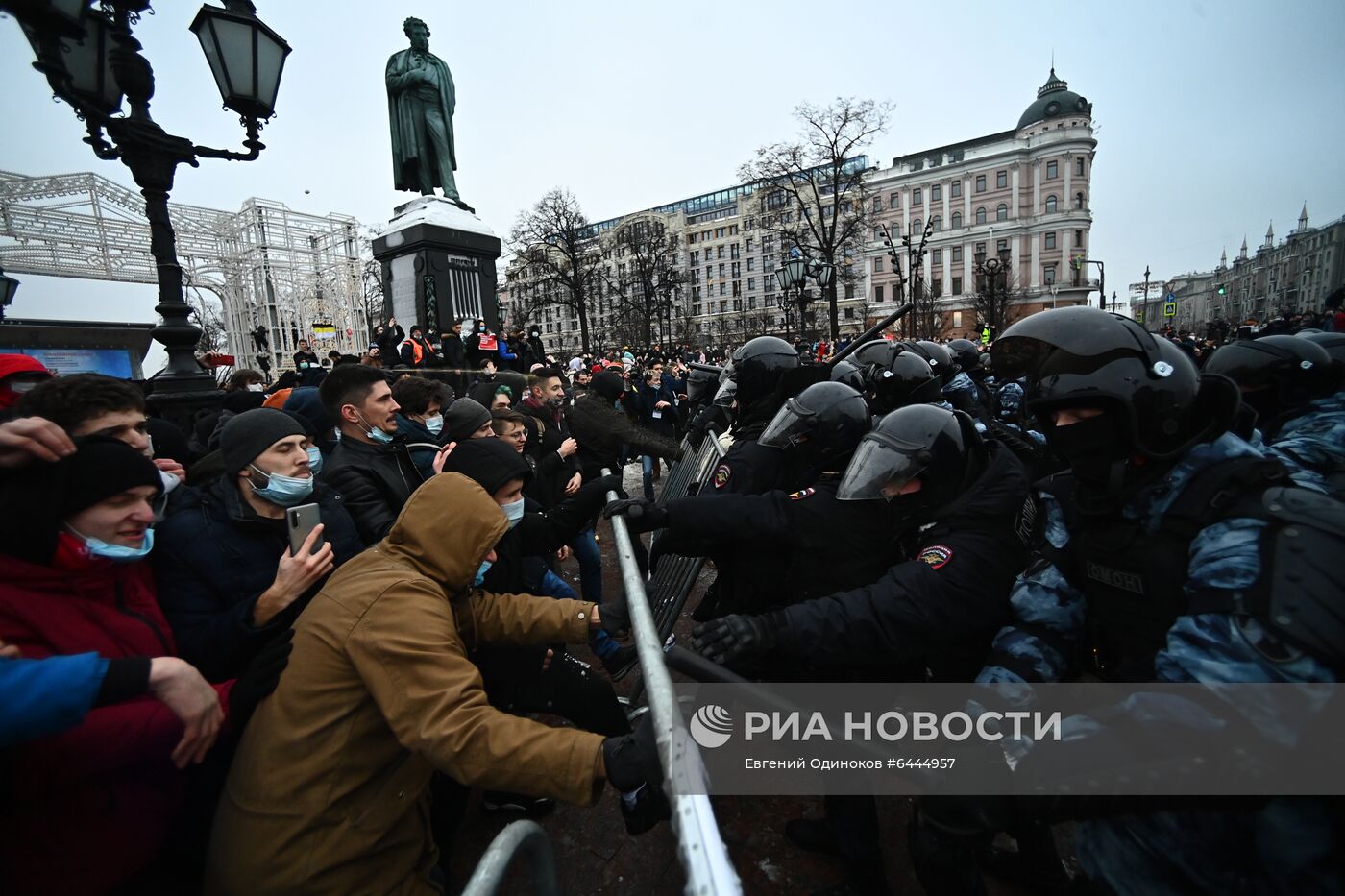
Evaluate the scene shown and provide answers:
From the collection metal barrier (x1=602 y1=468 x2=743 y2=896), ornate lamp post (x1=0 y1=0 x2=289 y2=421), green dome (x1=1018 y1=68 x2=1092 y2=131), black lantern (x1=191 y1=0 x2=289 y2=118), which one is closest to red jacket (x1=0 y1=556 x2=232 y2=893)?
metal barrier (x1=602 y1=468 x2=743 y2=896)

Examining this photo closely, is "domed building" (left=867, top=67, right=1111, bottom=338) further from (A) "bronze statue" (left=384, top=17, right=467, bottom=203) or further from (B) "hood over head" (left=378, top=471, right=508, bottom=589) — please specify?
(B) "hood over head" (left=378, top=471, right=508, bottom=589)

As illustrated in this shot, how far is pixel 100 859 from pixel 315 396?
9.56 ft

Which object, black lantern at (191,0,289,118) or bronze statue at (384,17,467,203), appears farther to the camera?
bronze statue at (384,17,467,203)

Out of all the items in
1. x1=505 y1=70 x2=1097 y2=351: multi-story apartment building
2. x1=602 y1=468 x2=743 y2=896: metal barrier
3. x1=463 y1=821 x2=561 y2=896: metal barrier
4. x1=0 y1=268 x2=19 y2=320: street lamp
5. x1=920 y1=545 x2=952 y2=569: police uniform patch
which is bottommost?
x1=463 y1=821 x2=561 y2=896: metal barrier

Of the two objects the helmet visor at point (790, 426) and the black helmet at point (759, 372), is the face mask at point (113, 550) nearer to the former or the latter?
the helmet visor at point (790, 426)

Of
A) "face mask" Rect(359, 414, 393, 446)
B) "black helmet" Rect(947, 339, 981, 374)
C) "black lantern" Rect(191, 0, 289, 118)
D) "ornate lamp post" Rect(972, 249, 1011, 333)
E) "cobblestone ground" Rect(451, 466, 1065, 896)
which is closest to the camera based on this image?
"cobblestone ground" Rect(451, 466, 1065, 896)

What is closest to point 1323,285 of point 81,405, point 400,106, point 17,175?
point 400,106

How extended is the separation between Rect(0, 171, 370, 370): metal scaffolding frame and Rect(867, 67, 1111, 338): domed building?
52.4 metres

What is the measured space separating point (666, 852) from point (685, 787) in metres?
1.96

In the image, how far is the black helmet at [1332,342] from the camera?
265 cm

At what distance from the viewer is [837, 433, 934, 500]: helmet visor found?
2172 millimetres

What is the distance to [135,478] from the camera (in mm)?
1724

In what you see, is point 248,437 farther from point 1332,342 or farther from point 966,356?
point 966,356

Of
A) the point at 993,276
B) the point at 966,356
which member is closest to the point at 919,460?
the point at 966,356
